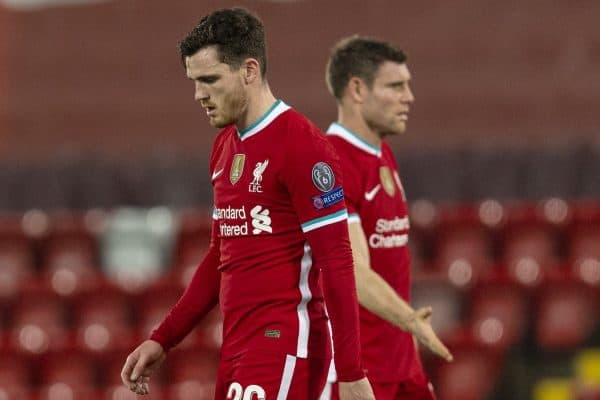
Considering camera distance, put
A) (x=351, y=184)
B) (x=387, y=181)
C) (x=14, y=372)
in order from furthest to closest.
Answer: (x=14, y=372) < (x=387, y=181) < (x=351, y=184)

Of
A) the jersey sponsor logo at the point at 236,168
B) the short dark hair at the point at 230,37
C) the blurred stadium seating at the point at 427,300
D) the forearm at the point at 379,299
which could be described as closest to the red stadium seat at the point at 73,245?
the blurred stadium seating at the point at 427,300

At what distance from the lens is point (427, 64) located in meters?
9.00

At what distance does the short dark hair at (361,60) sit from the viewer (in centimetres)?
409

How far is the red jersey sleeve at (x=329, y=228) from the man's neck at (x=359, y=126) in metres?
1.03

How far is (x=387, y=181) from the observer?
12.9 ft

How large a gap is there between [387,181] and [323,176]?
1.03 metres

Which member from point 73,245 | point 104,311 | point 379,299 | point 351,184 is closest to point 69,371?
point 104,311

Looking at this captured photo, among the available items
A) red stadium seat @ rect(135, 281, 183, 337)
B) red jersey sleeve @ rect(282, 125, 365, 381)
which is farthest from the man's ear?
red stadium seat @ rect(135, 281, 183, 337)

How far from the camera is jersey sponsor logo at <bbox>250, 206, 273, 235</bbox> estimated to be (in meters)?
3.04

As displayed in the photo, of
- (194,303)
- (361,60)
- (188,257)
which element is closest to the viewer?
(194,303)

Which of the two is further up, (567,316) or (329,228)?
(329,228)

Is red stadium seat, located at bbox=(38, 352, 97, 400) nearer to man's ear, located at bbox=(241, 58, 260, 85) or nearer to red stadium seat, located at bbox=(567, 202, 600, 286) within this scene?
red stadium seat, located at bbox=(567, 202, 600, 286)

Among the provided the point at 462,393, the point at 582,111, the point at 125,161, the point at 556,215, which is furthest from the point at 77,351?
the point at 582,111

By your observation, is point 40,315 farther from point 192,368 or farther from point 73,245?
point 192,368
